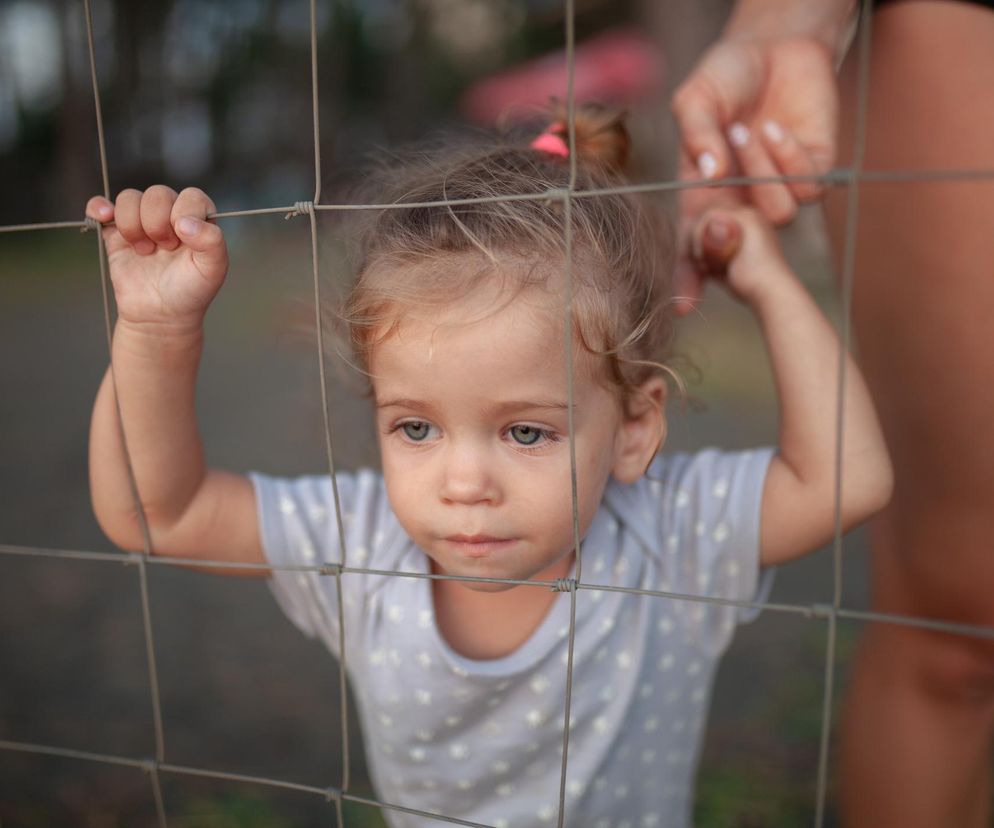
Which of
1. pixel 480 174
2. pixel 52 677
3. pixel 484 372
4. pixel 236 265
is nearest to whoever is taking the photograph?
pixel 484 372

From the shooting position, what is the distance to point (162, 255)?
92 cm

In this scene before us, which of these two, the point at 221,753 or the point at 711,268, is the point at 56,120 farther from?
the point at 711,268

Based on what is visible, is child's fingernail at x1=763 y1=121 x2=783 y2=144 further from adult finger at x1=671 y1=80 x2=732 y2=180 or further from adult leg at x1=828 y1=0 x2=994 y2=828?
adult leg at x1=828 y1=0 x2=994 y2=828

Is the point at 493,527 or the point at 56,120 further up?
the point at 56,120

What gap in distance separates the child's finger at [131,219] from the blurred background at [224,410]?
253mm

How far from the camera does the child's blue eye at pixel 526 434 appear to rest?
2.99 ft

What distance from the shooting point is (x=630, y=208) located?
1034 millimetres

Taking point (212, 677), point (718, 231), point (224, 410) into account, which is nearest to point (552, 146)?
point (718, 231)

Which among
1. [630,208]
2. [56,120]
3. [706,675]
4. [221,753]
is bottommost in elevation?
[221,753]

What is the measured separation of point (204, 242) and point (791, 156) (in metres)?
0.61

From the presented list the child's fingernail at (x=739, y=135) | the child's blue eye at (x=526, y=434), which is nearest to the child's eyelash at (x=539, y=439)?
the child's blue eye at (x=526, y=434)

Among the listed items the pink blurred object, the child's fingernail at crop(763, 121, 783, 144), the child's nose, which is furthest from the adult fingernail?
the pink blurred object

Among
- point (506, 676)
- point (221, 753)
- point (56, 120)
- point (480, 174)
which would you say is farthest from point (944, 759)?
point (56, 120)

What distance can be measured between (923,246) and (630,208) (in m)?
0.32
